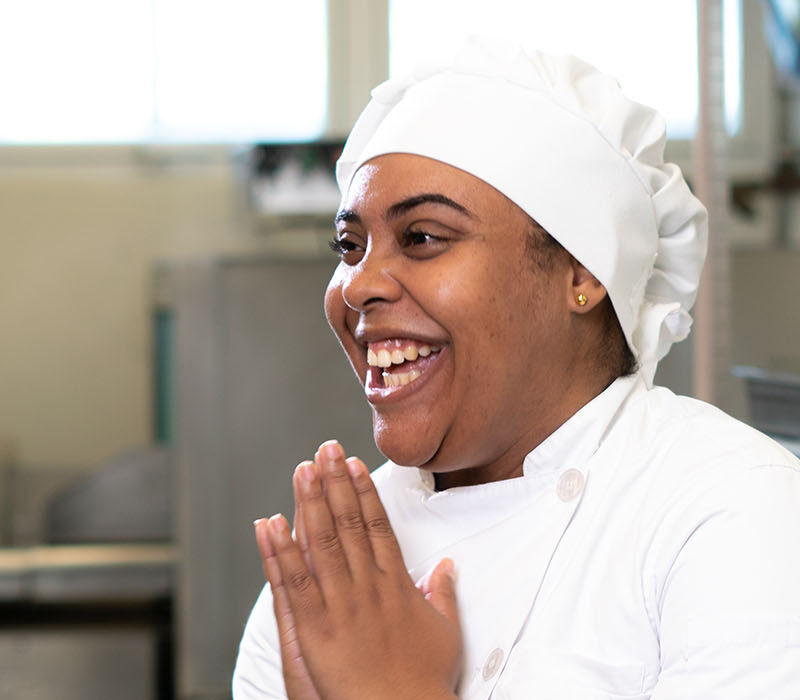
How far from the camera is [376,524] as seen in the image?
0.90 meters

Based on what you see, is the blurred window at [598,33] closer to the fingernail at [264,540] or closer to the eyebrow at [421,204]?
the eyebrow at [421,204]

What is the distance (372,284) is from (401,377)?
8 cm

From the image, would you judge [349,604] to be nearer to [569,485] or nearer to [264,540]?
[264,540]

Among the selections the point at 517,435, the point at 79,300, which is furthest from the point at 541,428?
the point at 79,300

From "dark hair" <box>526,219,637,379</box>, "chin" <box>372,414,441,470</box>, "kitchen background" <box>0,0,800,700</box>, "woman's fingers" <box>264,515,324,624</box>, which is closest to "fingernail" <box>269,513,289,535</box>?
"woman's fingers" <box>264,515,324,624</box>

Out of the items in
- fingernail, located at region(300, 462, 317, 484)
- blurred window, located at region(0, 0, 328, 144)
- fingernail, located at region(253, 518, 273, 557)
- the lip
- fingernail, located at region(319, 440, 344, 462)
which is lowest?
fingernail, located at region(253, 518, 273, 557)

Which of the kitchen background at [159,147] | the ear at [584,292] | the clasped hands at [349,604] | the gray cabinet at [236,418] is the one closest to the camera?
the clasped hands at [349,604]

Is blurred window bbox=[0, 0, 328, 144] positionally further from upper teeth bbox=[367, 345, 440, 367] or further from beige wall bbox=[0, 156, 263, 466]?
upper teeth bbox=[367, 345, 440, 367]

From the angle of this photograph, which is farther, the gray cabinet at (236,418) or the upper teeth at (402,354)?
the gray cabinet at (236,418)

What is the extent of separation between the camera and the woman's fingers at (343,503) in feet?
2.93

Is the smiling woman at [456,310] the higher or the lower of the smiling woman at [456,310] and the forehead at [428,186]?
the lower

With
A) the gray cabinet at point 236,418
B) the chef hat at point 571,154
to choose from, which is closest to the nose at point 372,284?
the chef hat at point 571,154

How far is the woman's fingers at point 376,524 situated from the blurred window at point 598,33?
3240mm

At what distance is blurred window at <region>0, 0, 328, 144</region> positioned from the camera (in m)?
3.96
